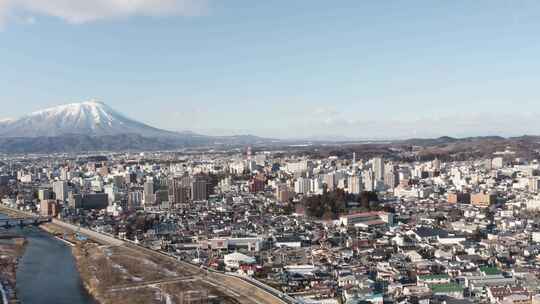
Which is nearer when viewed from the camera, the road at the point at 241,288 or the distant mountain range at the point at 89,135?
the road at the point at 241,288

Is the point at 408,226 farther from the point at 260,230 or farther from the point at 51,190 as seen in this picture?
the point at 51,190

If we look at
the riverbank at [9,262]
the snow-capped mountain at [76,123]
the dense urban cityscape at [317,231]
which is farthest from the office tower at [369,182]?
the snow-capped mountain at [76,123]

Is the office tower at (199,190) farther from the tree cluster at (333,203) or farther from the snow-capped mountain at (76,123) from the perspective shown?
the snow-capped mountain at (76,123)

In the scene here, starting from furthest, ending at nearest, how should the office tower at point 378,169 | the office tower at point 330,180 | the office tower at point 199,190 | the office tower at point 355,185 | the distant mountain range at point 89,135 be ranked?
the distant mountain range at point 89,135, the office tower at point 378,169, the office tower at point 330,180, the office tower at point 355,185, the office tower at point 199,190

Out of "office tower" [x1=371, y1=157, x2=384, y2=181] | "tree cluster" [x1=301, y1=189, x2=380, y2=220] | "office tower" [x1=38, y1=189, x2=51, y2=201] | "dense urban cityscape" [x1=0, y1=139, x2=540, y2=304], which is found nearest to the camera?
"dense urban cityscape" [x1=0, y1=139, x2=540, y2=304]

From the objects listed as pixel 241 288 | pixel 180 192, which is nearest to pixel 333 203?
pixel 180 192

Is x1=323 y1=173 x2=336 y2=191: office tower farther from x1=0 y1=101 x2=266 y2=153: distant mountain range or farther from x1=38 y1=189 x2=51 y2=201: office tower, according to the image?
x1=0 y1=101 x2=266 y2=153: distant mountain range

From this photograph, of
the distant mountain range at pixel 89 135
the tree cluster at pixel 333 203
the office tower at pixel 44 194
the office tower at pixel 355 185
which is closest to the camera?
the tree cluster at pixel 333 203

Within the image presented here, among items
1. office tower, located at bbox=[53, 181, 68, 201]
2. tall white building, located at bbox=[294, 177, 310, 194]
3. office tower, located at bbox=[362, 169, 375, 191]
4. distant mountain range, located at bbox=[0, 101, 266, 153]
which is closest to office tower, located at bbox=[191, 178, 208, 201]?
tall white building, located at bbox=[294, 177, 310, 194]
